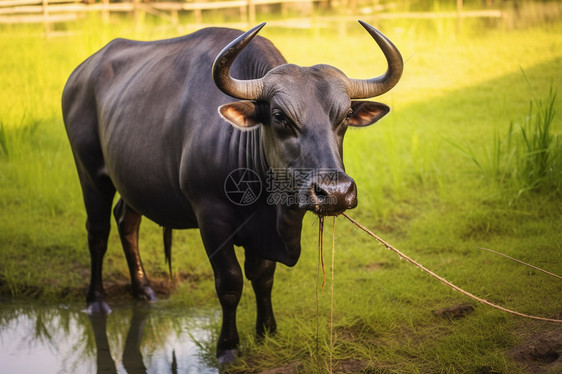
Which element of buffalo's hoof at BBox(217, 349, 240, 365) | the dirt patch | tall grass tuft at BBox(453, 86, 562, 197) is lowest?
buffalo's hoof at BBox(217, 349, 240, 365)

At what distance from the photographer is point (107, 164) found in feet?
16.4

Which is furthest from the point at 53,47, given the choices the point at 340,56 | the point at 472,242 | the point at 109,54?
the point at 472,242

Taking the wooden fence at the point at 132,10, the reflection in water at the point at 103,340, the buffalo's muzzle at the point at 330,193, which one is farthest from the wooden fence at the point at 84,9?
the buffalo's muzzle at the point at 330,193

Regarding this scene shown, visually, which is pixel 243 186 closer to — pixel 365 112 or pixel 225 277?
pixel 225 277

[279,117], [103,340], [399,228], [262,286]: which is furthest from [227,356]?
[399,228]

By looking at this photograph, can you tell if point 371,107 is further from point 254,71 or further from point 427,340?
point 427,340

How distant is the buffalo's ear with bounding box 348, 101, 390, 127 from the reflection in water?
5.69 feet

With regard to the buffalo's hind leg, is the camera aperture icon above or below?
above

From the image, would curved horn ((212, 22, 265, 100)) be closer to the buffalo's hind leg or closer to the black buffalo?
the black buffalo

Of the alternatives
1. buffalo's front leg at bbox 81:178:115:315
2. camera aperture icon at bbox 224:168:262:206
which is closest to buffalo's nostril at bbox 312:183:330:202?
camera aperture icon at bbox 224:168:262:206

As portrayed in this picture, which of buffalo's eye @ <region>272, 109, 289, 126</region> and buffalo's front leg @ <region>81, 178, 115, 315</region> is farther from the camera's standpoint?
buffalo's front leg @ <region>81, 178, 115, 315</region>

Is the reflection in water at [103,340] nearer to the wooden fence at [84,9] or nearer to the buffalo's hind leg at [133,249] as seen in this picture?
the buffalo's hind leg at [133,249]

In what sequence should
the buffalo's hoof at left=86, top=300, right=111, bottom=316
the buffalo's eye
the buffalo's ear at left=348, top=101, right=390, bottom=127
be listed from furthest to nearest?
the buffalo's hoof at left=86, top=300, right=111, bottom=316 → the buffalo's ear at left=348, top=101, right=390, bottom=127 → the buffalo's eye

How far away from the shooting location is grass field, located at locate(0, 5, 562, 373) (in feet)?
13.9
